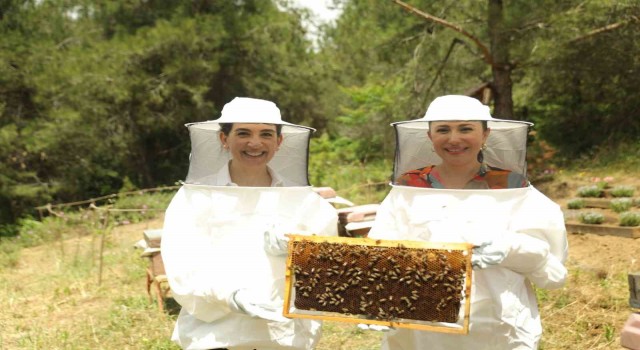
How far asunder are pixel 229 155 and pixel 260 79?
13833 mm

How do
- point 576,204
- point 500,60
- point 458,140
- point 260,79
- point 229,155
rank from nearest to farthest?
point 458,140 < point 229,155 < point 576,204 < point 500,60 < point 260,79

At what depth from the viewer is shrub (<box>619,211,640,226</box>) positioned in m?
6.68

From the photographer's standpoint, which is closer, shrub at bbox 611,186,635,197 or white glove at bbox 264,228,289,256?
white glove at bbox 264,228,289,256

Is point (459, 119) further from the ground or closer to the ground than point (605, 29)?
closer to the ground

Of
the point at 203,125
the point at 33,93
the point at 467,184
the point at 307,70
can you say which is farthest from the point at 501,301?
the point at 307,70

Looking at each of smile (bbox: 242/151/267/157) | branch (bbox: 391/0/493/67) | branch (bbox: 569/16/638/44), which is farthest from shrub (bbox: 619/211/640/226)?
smile (bbox: 242/151/267/157)

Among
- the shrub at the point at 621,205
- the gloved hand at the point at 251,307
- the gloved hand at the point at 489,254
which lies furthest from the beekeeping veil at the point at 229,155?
the shrub at the point at 621,205

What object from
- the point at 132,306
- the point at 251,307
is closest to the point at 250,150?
the point at 251,307

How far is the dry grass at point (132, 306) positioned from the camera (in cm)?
465

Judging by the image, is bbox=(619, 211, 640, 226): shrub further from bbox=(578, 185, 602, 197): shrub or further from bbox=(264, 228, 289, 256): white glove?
bbox=(264, 228, 289, 256): white glove

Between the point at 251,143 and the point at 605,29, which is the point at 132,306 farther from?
the point at 605,29

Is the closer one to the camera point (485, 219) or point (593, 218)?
point (485, 219)

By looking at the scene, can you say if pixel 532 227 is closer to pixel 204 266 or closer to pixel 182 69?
pixel 204 266

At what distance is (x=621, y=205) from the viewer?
739 centimetres
